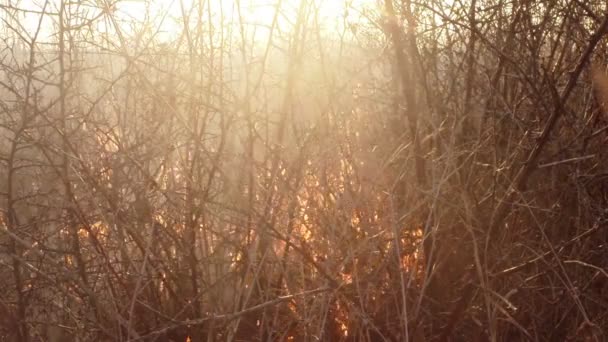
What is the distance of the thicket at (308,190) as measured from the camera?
235 cm

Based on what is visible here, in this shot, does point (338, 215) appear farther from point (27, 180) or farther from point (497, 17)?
point (27, 180)

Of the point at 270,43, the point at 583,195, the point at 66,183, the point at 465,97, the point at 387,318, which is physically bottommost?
the point at 387,318

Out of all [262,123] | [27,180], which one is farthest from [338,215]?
[27,180]

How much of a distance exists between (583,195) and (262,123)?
1131mm

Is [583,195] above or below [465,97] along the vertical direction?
below

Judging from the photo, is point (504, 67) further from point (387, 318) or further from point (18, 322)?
point (18, 322)

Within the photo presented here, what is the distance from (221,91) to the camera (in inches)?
99.6

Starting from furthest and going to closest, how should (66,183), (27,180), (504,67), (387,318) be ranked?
(27,180)
(504,67)
(66,183)
(387,318)

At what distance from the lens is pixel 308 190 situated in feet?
7.98

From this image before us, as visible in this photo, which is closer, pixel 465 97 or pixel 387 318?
pixel 387 318

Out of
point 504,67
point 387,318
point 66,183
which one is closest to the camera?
point 387,318

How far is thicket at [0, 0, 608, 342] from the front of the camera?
2352mm

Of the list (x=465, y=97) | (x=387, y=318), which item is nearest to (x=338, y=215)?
(x=387, y=318)

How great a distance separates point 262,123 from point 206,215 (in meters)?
0.39
